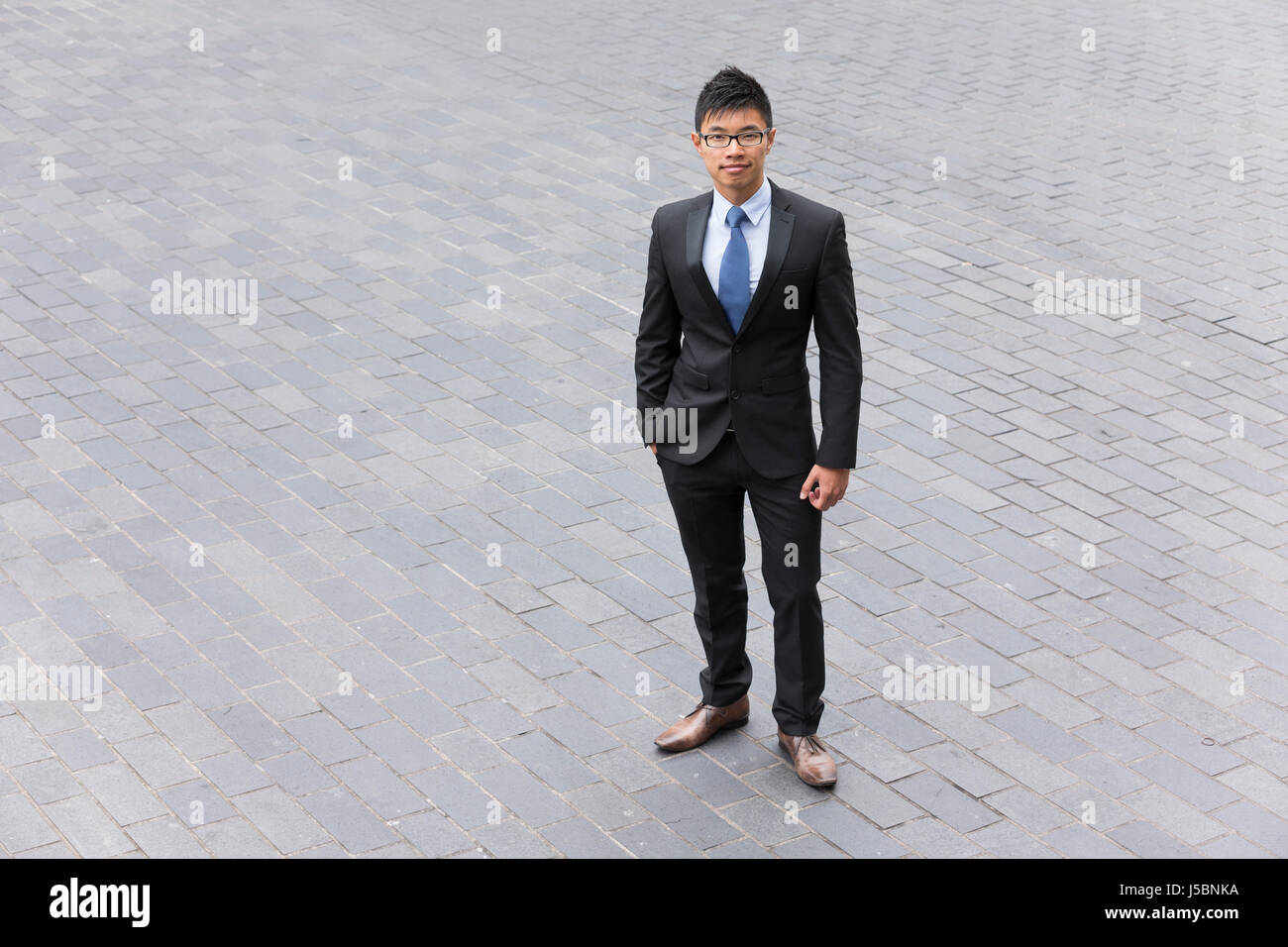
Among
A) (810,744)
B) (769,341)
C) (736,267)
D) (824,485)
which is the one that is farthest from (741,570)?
(736,267)

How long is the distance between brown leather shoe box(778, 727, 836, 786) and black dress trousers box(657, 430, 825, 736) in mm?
39

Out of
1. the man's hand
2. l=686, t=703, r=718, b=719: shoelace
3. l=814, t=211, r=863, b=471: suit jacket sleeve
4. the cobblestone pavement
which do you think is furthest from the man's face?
the cobblestone pavement

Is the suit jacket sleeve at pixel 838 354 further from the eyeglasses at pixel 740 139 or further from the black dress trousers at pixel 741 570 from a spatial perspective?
the eyeglasses at pixel 740 139

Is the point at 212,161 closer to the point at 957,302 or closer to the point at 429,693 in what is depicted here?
the point at 957,302

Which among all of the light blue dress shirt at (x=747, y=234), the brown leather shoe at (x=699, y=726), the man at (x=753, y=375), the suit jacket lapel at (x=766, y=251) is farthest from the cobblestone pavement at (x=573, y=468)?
the light blue dress shirt at (x=747, y=234)

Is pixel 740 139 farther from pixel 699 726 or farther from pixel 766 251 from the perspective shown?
pixel 699 726

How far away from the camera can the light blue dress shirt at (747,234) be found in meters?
4.98

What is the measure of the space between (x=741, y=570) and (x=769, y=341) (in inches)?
35.1

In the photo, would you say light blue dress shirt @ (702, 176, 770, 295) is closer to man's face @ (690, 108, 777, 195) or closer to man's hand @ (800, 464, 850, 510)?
man's face @ (690, 108, 777, 195)

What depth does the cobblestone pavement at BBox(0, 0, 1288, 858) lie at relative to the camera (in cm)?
536
